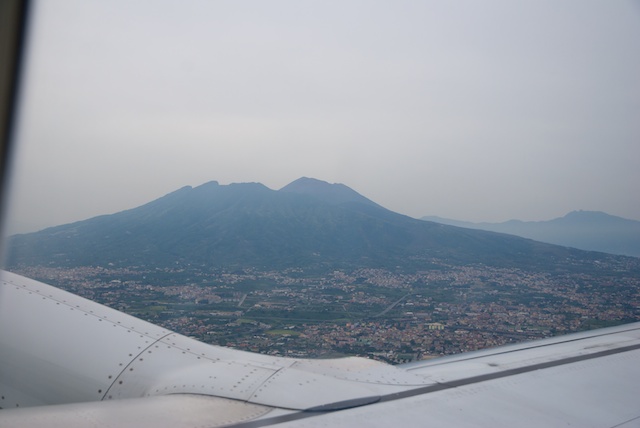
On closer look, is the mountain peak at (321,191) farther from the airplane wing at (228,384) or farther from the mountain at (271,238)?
the airplane wing at (228,384)

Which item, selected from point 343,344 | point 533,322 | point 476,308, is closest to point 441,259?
point 476,308

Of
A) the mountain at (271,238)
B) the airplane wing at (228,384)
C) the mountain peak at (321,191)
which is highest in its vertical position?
the mountain peak at (321,191)

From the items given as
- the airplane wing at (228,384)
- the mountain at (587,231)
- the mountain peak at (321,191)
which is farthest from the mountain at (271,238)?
the mountain at (587,231)

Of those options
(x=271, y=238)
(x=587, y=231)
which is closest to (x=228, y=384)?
(x=271, y=238)

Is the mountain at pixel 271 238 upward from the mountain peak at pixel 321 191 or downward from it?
downward

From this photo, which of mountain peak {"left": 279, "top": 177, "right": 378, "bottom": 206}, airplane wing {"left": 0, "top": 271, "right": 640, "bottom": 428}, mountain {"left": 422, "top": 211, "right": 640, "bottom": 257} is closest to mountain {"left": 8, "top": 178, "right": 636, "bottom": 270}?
mountain peak {"left": 279, "top": 177, "right": 378, "bottom": 206}

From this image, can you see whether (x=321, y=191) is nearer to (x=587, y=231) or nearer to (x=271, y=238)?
(x=271, y=238)

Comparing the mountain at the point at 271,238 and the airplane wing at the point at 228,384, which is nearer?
the airplane wing at the point at 228,384
